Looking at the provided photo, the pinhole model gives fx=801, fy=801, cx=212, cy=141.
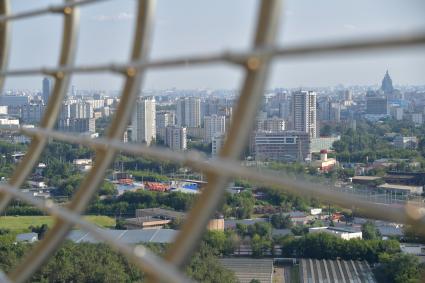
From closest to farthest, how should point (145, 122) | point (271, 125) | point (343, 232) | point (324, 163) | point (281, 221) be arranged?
1. point (343, 232)
2. point (324, 163)
3. point (281, 221)
4. point (145, 122)
5. point (271, 125)

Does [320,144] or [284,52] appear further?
[320,144]

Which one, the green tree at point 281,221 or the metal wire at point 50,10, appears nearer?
the metal wire at point 50,10

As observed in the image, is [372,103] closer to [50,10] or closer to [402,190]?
[402,190]

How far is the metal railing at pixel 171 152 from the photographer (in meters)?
0.39

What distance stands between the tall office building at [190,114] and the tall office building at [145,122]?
2295mm

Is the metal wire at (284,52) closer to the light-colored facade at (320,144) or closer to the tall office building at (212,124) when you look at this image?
the light-colored facade at (320,144)

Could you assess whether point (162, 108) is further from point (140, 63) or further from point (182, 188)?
point (140, 63)

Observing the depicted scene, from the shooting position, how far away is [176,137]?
12.5 m

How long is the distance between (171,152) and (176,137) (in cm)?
1197

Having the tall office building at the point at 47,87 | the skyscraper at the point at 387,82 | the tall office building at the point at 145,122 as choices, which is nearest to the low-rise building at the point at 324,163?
the skyscraper at the point at 387,82

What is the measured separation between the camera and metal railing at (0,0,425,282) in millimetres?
394

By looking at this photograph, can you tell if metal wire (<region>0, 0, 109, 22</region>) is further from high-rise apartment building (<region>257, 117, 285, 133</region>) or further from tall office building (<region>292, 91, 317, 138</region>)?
tall office building (<region>292, 91, 317, 138</region>)

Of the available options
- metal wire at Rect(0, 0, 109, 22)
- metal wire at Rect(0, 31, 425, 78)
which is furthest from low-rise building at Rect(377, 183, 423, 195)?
metal wire at Rect(0, 31, 425, 78)

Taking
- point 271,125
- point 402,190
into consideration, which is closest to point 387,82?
point 402,190
